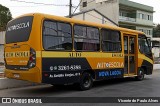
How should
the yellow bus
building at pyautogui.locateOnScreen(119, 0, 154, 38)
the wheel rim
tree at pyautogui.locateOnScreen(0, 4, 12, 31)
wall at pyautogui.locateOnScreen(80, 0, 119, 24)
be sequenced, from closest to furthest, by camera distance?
1. the yellow bus
2. the wheel rim
3. wall at pyautogui.locateOnScreen(80, 0, 119, 24)
4. building at pyautogui.locateOnScreen(119, 0, 154, 38)
5. tree at pyautogui.locateOnScreen(0, 4, 12, 31)

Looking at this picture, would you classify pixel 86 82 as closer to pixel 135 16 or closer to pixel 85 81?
pixel 85 81

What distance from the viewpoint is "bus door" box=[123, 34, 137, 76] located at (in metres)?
16.2

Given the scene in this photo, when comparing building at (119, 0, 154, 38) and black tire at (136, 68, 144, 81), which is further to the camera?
building at (119, 0, 154, 38)

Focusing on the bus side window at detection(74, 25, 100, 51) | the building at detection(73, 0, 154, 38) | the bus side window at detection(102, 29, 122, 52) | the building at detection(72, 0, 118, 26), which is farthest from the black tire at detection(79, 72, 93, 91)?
the building at detection(73, 0, 154, 38)

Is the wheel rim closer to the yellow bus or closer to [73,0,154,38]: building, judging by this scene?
the yellow bus

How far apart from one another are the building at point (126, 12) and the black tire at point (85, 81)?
37642 millimetres

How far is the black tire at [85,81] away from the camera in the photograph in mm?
12711

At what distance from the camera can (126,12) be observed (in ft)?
192

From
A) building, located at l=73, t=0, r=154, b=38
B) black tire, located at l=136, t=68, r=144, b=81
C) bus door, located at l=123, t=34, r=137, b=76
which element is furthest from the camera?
building, located at l=73, t=0, r=154, b=38

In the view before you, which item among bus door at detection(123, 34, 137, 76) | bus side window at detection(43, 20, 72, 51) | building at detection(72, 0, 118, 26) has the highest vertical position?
building at detection(72, 0, 118, 26)

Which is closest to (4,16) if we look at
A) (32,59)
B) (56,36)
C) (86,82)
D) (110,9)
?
(110,9)

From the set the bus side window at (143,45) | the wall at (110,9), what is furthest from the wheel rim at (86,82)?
the wall at (110,9)

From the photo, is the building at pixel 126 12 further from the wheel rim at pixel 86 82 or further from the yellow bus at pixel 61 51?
the wheel rim at pixel 86 82

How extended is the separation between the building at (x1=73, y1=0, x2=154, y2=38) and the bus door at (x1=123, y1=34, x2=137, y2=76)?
3361 centimetres
